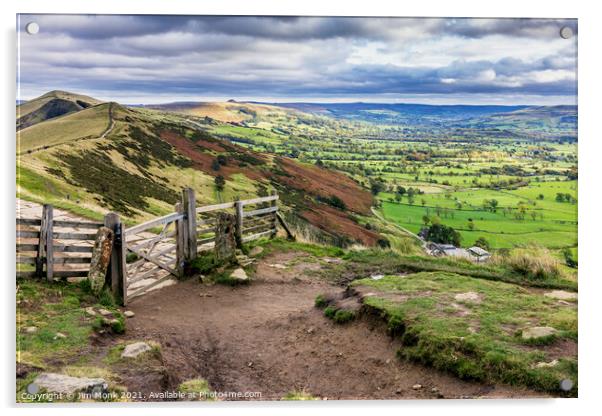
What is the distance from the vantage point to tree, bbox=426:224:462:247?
10758 millimetres

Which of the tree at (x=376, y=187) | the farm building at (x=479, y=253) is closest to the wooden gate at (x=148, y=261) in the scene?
the tree at (x=376, y=187)

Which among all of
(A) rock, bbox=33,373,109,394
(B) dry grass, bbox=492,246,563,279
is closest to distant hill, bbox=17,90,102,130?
(A) rock, bbox=33,373,109,394

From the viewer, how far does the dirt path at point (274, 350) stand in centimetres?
686

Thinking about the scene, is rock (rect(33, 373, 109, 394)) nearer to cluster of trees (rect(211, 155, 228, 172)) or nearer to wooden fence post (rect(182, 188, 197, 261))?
wooden fence post (rect(182, 188, 197, 261))

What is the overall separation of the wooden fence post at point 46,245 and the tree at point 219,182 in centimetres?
815

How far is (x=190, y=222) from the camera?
37.9 feet

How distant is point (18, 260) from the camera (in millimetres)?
8422

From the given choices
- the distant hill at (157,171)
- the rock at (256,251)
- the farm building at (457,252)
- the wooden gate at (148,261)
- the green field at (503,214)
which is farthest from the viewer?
the rock at (256,251)

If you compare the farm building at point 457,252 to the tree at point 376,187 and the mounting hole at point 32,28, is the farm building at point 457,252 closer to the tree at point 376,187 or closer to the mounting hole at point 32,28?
the tree at point 376,187

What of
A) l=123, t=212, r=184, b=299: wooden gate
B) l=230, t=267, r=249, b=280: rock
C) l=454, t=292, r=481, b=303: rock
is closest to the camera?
l=454, t=292, r=481, b=303: rock

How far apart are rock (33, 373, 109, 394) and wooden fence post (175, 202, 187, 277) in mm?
4824

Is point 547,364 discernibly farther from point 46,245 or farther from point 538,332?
point 46,245

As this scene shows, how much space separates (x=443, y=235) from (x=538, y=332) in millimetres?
4134

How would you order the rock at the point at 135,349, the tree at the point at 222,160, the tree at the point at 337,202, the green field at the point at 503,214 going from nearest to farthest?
the rock at the point at 135,349
the green field at the point at 503,214
the tree at the point at 337,202
the tree at the point at 222,160
